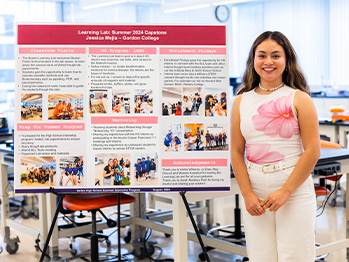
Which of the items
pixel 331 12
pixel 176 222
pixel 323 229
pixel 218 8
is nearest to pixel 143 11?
pixel 218 8

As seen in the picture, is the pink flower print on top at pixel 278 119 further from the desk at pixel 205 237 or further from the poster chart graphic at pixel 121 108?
the desk at pixel 205 237

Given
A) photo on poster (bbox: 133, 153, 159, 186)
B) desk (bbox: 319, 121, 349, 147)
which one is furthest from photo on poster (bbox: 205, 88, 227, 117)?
desk (bbox: 319, 121, 349, 147)

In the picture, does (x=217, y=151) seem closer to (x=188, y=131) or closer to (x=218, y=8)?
(x=188, y=131)

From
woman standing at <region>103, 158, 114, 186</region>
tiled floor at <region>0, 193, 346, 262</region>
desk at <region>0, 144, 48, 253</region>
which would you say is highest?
woman standing at <region>103, 158, 114, 186</region>

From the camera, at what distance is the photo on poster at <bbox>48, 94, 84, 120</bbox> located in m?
2.71

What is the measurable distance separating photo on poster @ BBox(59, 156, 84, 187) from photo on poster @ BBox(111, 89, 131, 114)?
1.01 ft

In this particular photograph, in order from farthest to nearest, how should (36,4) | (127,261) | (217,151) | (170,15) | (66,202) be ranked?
(170,15) < (36,4) < (127,261) < (66,202) < (217,151)

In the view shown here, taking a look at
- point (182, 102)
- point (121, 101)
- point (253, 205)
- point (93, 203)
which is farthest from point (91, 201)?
point (253, 205)

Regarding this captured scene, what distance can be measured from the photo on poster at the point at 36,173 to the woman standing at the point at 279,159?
954 mm

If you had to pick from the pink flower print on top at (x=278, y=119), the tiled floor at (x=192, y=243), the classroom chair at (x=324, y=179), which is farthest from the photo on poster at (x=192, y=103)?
the tiled floor at (x=192, y=243)

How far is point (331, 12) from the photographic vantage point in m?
9.63

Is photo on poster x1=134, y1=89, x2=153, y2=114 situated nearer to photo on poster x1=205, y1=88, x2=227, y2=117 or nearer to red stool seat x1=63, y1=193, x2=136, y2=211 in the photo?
photo on poster x1=205, y1=88, x2=227, y2=117

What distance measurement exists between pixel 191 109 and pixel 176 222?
72 cm

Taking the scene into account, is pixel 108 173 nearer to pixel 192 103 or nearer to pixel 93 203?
pixel 192 103
